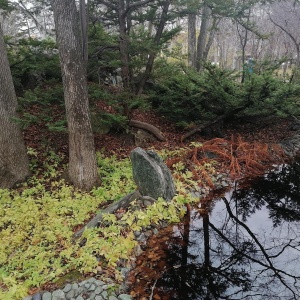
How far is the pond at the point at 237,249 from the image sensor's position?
3.77 metres

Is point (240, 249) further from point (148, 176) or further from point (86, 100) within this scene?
point (86, 100)

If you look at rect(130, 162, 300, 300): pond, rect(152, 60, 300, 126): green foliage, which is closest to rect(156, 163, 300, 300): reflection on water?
rect(130, 162, 300, 300): pond

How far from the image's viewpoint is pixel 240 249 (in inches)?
183

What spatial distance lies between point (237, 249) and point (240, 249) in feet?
0.16

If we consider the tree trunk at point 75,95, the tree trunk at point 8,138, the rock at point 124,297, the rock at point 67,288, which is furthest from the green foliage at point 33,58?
the rock at point 124,297

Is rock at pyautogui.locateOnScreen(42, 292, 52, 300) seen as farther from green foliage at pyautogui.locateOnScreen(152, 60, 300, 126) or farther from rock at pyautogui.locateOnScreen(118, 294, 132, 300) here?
green foliage at pyautogui.locateOnScreen(152, 60, 300, 126)

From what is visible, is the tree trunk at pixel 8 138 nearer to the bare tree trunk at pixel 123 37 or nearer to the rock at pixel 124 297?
the bare tree trunk at pixel 123 37

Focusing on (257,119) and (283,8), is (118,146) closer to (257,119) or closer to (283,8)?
(257,119)

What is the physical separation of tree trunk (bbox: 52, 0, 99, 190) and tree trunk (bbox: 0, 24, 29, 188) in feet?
3.58

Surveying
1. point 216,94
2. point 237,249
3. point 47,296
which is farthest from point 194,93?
point 47,296

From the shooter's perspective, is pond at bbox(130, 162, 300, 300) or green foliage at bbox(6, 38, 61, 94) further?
green foliage at bbox(6, 38, 61, 94)

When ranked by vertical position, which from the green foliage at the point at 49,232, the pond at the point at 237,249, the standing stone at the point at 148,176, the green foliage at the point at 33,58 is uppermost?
the green foliage at the point at 33,58

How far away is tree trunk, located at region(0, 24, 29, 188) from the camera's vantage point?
5.45 m

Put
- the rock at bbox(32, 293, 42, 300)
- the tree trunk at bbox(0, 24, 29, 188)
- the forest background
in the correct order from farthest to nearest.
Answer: the tree trunk at bbox(0, 24, 29, 188) → the forest background → the rock at bbox(32, 293, 42, 300)
